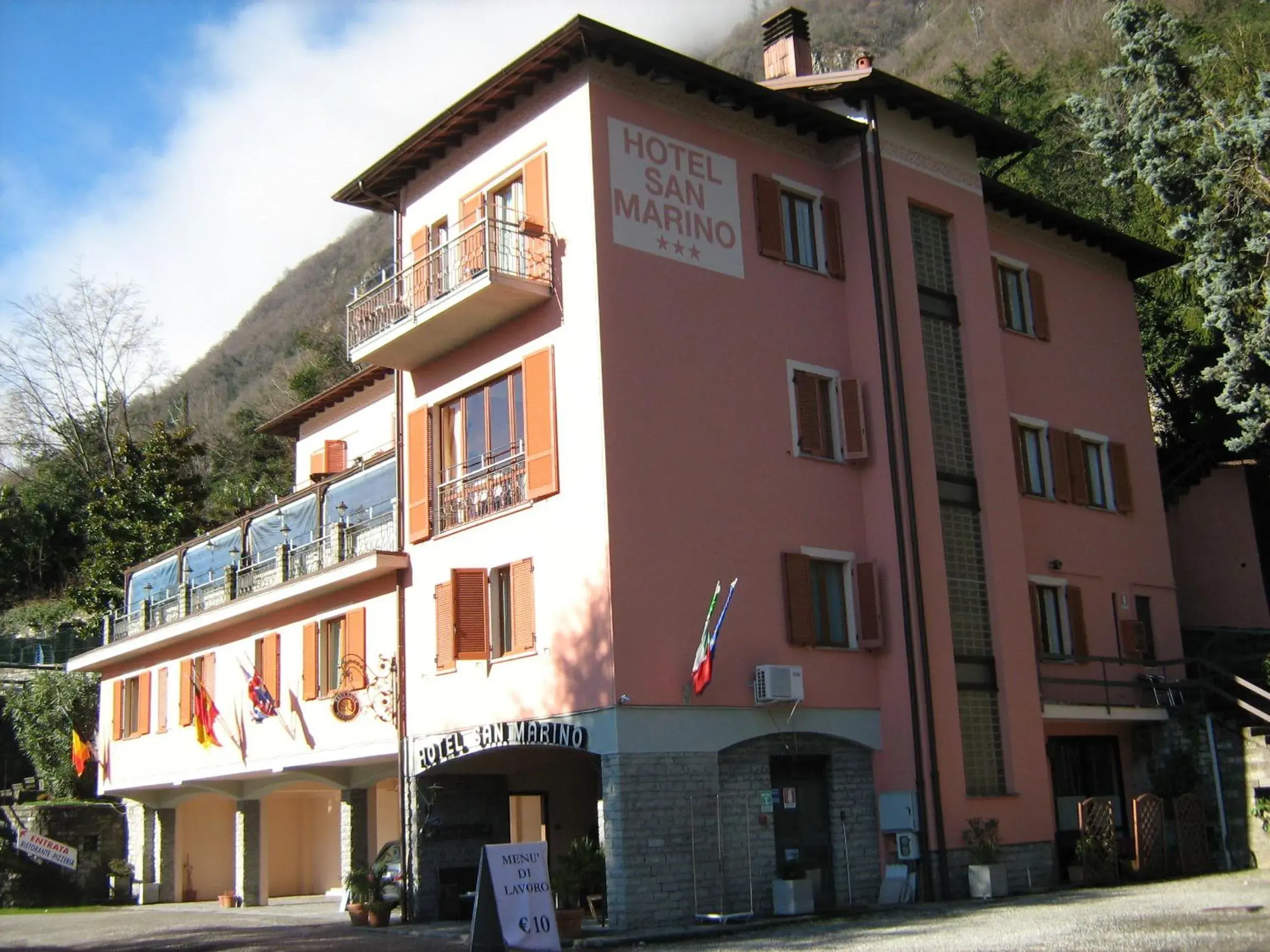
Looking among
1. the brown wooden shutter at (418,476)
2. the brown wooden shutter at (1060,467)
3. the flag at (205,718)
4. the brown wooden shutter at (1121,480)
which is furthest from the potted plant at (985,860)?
the flag at (205,718)

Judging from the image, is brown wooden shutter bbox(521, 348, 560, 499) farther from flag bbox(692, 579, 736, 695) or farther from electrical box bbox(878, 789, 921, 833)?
electrical box bbox(878, 789, 921, 833)

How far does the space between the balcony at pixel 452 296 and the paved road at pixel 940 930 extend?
342 inches

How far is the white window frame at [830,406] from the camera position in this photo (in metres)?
20.3

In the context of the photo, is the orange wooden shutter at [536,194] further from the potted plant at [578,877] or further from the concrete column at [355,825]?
the concrete column at [355,825]

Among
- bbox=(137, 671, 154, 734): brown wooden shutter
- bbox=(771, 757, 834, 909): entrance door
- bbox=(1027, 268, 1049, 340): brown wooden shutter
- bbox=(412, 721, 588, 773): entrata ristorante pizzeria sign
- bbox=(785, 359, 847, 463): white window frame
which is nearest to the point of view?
bbox=(412, 721, 588, 773): entrata ristorante pizzeria sign

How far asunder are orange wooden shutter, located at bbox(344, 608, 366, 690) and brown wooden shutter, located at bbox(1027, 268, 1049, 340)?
1315 cm

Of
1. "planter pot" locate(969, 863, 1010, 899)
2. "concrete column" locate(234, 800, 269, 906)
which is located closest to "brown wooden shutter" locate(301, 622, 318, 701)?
"concrete column" locate(234, 800, 269, 906)

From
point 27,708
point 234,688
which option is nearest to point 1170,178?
point 234,688

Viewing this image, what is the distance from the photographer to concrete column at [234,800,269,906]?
94.1 feet

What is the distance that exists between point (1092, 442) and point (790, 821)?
1050cm

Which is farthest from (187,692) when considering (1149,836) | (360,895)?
(1149,836)

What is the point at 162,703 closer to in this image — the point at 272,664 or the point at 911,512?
the point at 272,664

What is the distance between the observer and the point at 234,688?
27.0 metres

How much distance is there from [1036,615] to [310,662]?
1281 cm
